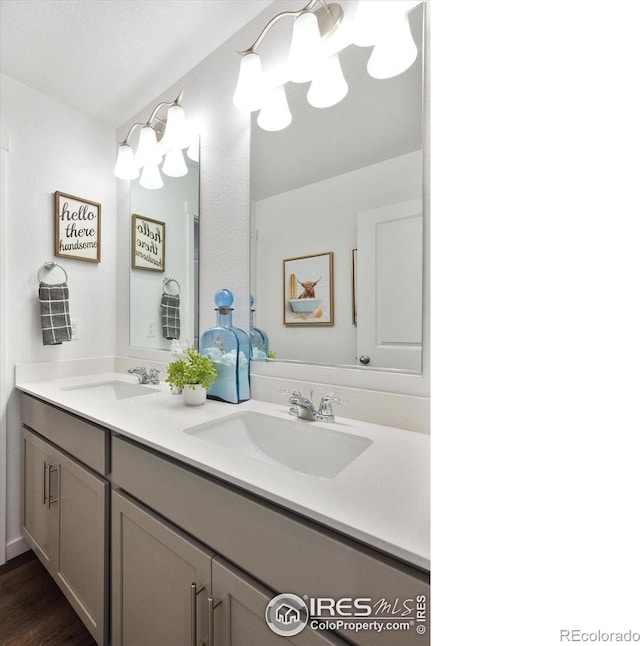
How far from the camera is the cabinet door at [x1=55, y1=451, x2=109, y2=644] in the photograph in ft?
3.44

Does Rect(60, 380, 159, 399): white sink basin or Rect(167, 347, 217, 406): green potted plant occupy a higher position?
Rect(167, 347, 217, 406): green potted plant

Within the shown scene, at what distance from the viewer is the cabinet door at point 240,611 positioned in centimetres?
66

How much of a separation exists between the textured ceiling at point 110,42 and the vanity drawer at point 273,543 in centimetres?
159

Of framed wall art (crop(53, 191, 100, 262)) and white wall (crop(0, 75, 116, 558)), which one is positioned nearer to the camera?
Answer: white wall (crop(0, 75, 116, 558))

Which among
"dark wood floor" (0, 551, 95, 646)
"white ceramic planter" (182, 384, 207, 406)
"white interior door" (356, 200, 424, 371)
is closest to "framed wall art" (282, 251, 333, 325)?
"white interior door" (356, 200, 424, 371)

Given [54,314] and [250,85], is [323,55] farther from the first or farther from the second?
[54,314]

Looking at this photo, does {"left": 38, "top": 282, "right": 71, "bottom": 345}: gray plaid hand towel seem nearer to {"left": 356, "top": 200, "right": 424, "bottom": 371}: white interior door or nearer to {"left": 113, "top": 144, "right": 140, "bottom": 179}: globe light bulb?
{"left": 113, "top": 144, "right": 140, "bottom": 179}: globe light bulb

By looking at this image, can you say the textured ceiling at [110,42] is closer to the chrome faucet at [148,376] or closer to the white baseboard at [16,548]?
the chrome faucet at [148,376]

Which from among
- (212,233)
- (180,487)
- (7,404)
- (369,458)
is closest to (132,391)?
(7,404)

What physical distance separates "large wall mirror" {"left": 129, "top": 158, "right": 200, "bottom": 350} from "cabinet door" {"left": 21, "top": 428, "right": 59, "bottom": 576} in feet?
2.07

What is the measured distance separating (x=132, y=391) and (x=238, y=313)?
72 cm

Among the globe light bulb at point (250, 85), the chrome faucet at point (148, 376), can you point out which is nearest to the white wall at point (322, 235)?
the globe light bulb at point (250, 85)
